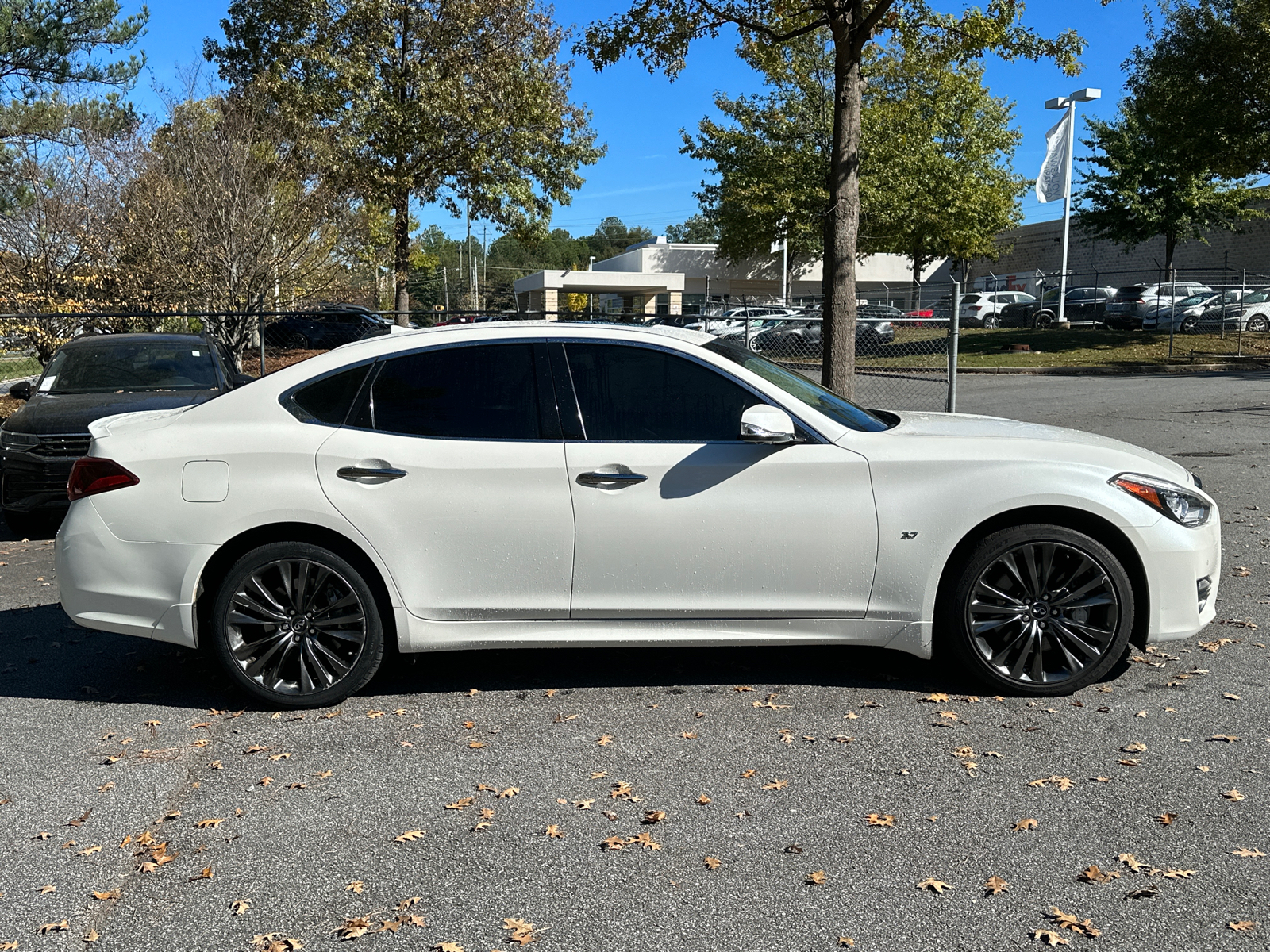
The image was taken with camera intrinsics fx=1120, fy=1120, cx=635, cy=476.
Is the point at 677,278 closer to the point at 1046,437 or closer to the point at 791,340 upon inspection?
the point at 791,340

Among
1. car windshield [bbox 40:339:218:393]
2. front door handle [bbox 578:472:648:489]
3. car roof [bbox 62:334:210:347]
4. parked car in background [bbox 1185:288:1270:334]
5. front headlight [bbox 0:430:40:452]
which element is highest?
parked car in background [bbox 1185:288:1270:334]

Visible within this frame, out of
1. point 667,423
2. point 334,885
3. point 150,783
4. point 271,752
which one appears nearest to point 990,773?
point 667,423

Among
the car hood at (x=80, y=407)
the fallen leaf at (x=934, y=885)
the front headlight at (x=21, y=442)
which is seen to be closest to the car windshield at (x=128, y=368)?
the car hood at (x=80, y=407)

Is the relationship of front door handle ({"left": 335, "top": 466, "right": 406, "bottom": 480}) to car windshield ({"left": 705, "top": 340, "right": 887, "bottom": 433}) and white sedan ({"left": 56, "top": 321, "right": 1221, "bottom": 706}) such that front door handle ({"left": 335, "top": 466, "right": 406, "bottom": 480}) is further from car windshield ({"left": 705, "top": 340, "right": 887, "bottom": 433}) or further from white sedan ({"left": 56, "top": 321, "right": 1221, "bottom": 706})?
car windshield ({"left": 705, "top": 340, "right": 887, "bottom": 433})

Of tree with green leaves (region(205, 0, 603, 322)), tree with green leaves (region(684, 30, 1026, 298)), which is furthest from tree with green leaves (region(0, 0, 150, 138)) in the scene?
tree with green leaves (region(684, 30, 1026, 298))

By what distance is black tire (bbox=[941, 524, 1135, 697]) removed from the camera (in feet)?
16.0

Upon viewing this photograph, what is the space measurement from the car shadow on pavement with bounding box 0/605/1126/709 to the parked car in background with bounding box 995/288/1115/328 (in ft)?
122

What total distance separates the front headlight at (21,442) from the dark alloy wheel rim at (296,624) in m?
4.97

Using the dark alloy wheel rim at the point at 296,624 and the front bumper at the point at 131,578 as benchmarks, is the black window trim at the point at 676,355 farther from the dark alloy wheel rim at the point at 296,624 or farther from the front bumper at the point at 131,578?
the front bumper at the point at 131,578

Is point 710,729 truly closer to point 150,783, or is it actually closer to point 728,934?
point 728,934

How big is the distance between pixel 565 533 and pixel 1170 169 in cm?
4103

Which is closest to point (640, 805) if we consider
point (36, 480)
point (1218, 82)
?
point (36, 480)

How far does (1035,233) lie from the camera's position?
195 feet

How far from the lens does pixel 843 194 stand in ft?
35.2
